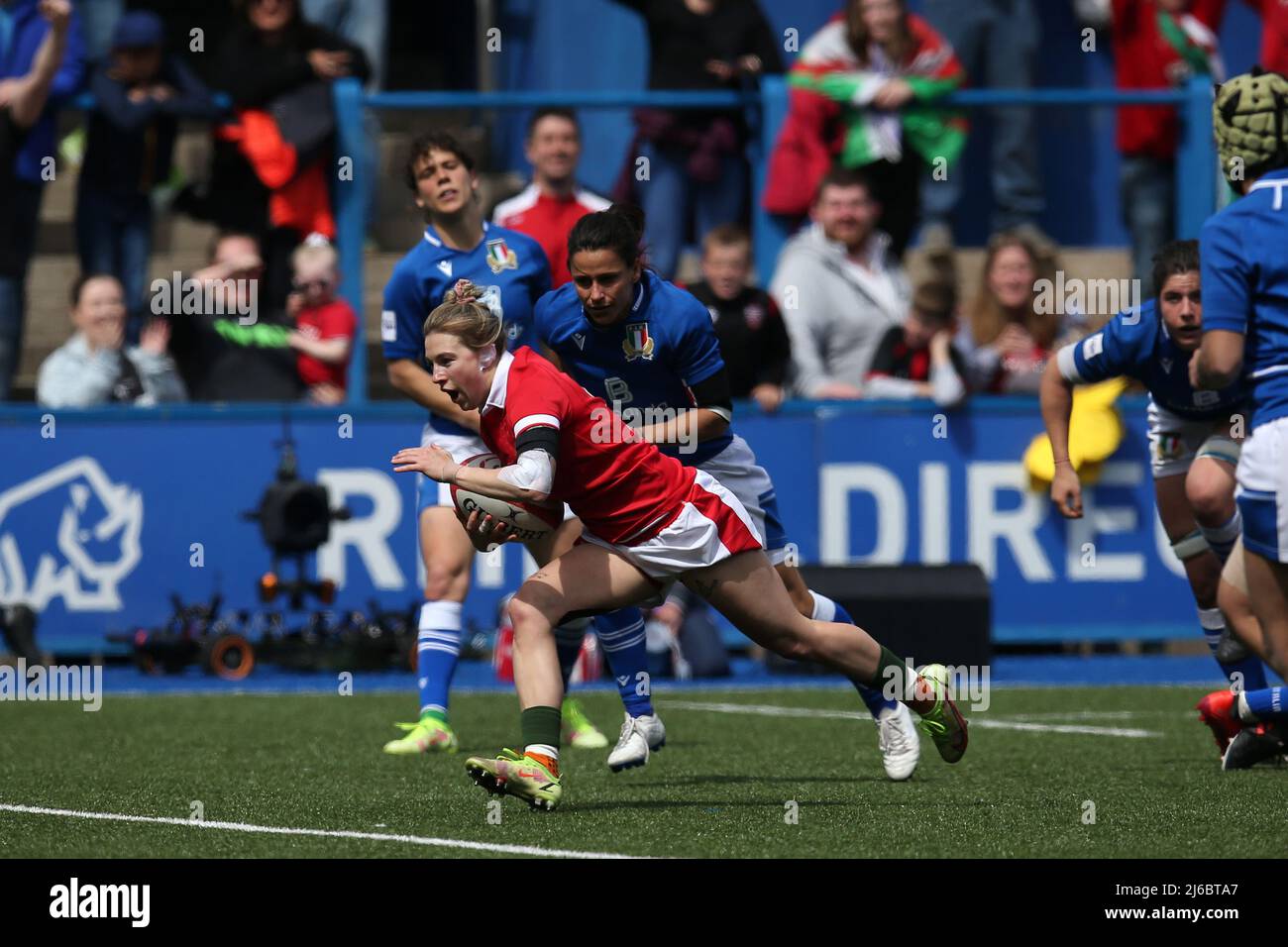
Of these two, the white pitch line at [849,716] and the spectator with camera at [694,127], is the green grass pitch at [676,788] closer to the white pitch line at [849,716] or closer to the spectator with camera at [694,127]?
the white pitch line at [849,716]

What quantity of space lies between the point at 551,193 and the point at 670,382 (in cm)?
451

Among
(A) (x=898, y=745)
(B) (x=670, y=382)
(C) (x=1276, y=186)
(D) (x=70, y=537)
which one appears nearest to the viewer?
(C) (x=1276, y=186)

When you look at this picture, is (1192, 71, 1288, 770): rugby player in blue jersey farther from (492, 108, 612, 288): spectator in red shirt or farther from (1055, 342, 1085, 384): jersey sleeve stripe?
(492, 108, 612, 288): spectator in red shirt

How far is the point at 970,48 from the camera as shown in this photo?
1573 cm

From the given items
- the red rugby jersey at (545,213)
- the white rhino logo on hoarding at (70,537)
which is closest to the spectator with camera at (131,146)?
the white rhino logo on hoarding at (70,537)

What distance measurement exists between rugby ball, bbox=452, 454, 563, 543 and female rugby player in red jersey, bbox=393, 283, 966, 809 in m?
0.04

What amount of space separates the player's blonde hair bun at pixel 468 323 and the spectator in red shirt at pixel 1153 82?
294 inches

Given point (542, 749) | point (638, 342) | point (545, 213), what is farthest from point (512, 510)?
point (545, 213)

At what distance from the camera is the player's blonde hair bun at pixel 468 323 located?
7031 millimetres

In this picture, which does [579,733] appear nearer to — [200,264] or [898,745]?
[898,745]

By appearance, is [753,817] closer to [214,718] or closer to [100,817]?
[100,817]

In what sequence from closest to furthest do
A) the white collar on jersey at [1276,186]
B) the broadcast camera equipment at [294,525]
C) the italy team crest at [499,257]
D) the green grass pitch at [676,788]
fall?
the green grass pitch at [676,788] → the white collar on jersey at [1276,186] → the italy team crest at [499,257] → the broadcast camera equipment at [294,525]

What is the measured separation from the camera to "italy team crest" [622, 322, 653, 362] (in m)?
8.14

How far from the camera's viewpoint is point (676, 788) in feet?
26.1
